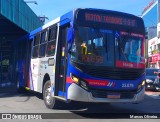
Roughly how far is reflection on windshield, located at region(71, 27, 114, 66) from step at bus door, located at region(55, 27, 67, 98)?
2.63 feet

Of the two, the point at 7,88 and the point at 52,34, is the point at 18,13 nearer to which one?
the point at 7,88

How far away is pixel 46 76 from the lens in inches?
523

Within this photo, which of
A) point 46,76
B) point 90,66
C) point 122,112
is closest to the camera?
point 90,66

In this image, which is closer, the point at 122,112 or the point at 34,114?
the point at 34,114

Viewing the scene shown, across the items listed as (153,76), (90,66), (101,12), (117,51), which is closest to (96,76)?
(90,66)

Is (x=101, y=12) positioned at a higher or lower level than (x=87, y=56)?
higher

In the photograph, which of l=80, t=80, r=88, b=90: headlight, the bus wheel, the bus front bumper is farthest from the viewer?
the bus wheel

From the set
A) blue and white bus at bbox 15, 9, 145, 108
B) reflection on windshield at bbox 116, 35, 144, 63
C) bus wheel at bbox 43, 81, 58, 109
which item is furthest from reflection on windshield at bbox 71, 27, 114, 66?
bus wheel at bbox 43, 81, 58, 109

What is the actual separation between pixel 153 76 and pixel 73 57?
1375cm

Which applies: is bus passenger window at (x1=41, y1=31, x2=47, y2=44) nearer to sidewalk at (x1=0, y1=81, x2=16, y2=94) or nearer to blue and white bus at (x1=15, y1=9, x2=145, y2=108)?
blue and white bus at (x1=15, y1=9, x2=145, y2=108)

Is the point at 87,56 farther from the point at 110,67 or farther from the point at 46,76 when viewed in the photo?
the point at 46,76

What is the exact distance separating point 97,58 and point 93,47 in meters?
0.36

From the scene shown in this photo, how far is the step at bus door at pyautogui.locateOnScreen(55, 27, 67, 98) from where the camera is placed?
11.4 m

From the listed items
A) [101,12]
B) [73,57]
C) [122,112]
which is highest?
[101,12]
